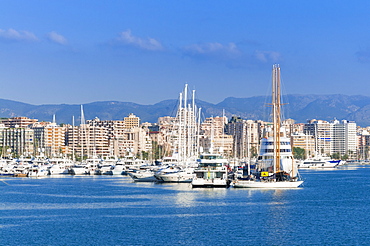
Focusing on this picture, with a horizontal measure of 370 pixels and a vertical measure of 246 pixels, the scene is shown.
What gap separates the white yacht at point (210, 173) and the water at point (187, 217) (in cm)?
195

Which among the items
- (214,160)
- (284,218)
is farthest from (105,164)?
(284,218)

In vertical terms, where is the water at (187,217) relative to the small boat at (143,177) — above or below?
below

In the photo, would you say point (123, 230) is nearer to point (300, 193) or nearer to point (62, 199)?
point (62, 199)

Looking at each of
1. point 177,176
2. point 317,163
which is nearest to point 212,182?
point 177,176

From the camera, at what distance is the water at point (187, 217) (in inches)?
1442

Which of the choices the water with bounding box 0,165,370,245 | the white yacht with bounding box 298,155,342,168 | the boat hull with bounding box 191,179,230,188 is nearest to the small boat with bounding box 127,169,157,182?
the water with bounding box 0,165,370,245

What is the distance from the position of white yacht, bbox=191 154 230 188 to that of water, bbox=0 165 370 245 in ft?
6.41

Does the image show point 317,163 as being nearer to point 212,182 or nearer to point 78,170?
point 78,170

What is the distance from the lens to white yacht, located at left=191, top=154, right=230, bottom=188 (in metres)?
66.8

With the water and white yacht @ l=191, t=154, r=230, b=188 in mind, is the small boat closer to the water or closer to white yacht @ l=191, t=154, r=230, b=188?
white yacht @ l=191, t=154, r=230, b=188

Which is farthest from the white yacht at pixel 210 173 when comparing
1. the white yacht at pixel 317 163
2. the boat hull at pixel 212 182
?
the white yacht at pixel 317 163

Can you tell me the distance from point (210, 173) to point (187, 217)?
74.1 ft

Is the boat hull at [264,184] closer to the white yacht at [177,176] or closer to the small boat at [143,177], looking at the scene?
the white yacht at [177,176]

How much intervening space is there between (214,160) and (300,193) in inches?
360
